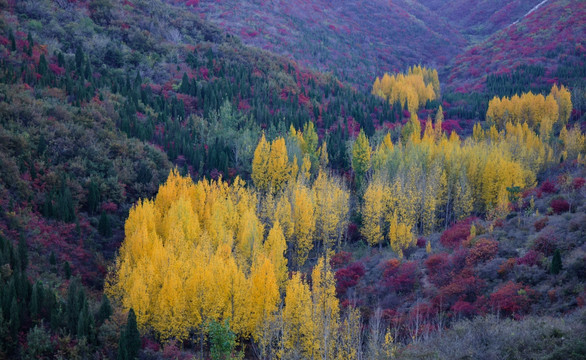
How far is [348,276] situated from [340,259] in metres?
4.78

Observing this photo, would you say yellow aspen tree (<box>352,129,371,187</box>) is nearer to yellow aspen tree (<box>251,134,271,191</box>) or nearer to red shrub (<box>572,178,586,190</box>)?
yellow aspen tree (<box>251,134,271,191</box>)

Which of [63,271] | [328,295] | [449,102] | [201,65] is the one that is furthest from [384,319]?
[449,102]

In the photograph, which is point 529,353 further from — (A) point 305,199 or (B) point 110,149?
(B) point 110,149

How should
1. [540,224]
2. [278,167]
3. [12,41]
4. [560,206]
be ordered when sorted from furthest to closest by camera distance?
[278,167], [12,41], [560,206], [540,224]

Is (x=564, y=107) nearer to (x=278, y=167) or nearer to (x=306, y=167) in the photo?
(x=306, y=167)

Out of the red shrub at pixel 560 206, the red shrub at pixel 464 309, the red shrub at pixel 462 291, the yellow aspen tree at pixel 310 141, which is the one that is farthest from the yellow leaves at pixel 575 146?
the red shrub at pixel 464 309

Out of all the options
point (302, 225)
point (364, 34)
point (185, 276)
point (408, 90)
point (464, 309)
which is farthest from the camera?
point (364, 34)

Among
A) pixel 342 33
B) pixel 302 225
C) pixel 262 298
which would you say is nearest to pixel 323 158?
pixel 302 225

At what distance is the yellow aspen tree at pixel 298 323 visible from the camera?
27891 mm

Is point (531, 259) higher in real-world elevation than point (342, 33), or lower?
lower

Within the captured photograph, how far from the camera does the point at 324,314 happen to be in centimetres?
3056

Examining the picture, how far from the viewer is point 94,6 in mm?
81812

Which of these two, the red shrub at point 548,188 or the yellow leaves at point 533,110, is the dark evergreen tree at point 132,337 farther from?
the yellow leaves at point 533,110

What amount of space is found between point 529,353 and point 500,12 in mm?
213811
